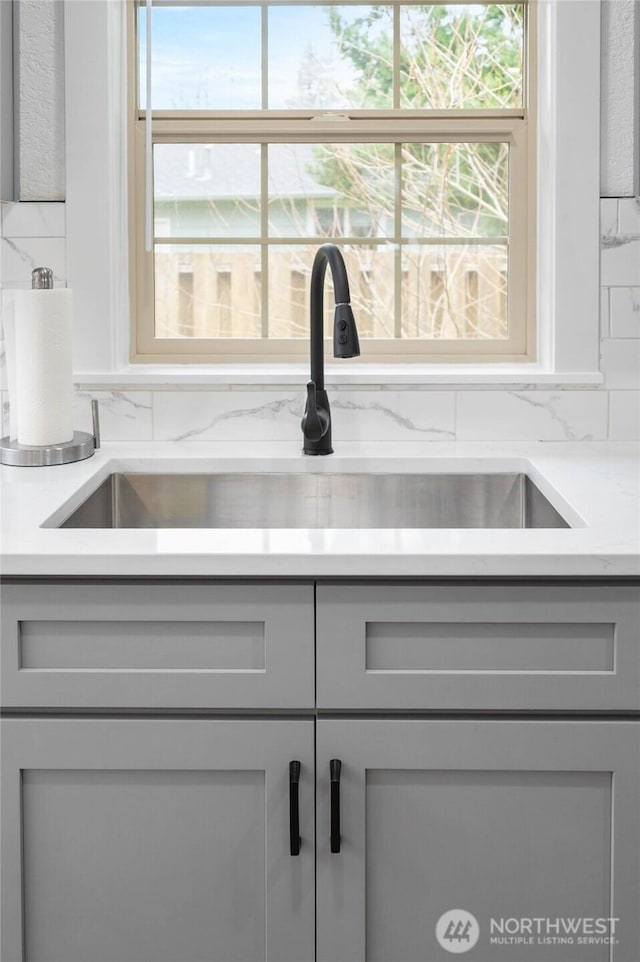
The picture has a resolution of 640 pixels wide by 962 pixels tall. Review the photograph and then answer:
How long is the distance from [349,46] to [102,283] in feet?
2.55

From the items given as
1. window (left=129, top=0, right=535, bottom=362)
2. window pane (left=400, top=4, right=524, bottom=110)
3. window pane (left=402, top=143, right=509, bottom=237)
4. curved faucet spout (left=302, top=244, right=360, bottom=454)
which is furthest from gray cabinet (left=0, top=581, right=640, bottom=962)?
window pane (left=400, top=4, right=524, bottom=110)

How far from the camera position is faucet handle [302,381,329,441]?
1.91m

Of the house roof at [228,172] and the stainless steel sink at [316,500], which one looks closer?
the stainless steel sink at [316,500]

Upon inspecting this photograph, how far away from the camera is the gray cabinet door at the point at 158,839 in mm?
1325

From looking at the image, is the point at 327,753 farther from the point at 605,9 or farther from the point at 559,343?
the point at 605,9

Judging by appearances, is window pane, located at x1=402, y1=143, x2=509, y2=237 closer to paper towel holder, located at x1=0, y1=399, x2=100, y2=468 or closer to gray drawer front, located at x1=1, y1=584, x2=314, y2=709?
paper towel holder, located at x1=0, y1=399, x2=100, y2=468

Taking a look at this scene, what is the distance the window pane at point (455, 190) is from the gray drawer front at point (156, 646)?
1.19 metres

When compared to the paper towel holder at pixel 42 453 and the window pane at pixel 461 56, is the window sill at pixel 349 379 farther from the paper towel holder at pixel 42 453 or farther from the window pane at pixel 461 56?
the window pane at pixel 461 56

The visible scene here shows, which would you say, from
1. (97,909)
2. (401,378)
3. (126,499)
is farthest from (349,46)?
(97,909)

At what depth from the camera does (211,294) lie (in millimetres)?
2203

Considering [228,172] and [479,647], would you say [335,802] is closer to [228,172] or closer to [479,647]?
[479,647]

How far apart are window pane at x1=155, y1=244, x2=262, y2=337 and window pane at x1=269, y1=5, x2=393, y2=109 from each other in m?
0.36

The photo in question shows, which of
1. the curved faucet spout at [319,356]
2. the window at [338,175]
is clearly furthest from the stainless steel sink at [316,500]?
the window at [338,175]

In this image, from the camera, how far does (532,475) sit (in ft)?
6.03
